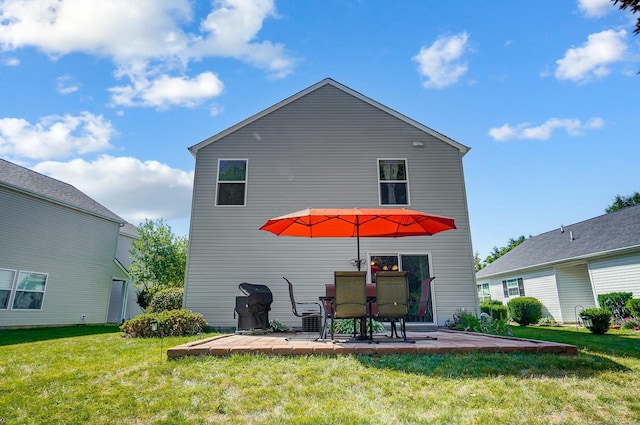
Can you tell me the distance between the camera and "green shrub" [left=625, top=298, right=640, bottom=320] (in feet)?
36.1

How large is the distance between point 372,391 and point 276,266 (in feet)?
20.7

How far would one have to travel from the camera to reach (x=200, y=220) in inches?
379

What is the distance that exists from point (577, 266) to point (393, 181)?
12.3m

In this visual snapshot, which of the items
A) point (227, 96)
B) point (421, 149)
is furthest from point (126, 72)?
A: point (421, 149)

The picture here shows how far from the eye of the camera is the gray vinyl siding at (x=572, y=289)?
15336mm

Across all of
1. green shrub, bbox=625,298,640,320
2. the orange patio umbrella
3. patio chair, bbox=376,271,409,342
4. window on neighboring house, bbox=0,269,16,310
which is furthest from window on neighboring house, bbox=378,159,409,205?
window on neighboring house, bbox=0,269,16,310

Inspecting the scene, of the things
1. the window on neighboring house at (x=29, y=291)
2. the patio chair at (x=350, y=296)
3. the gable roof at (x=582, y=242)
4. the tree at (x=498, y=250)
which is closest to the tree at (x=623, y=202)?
the tree at (x=498, y=250)

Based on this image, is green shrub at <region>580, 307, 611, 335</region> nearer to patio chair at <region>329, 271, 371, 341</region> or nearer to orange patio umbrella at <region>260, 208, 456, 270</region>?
orange patio umbrella at <region>260, 208, 456, 270</region>

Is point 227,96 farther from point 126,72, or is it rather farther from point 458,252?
point 458,252

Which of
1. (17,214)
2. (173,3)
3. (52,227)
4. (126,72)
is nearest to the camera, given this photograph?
(173,3)

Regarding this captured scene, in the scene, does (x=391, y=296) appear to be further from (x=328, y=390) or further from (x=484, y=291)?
(x=484, y=291)

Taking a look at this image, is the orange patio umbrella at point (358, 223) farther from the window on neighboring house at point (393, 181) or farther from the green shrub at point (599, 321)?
the green shrub at point (599, 321)

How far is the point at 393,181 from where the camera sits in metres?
9.98

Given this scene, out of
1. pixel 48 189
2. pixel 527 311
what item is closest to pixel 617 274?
pixel 527 311
